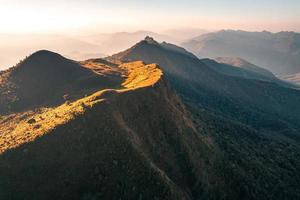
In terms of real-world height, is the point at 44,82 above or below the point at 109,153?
below

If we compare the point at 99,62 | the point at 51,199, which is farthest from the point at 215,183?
the point at 99,62

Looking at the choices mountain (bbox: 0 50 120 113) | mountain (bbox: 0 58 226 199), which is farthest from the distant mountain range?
mountain (bbox: 0 50 120 113)

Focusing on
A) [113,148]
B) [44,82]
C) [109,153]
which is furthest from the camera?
[44,82]

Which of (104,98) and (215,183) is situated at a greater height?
(104,98)

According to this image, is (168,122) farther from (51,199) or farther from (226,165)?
(51,199)

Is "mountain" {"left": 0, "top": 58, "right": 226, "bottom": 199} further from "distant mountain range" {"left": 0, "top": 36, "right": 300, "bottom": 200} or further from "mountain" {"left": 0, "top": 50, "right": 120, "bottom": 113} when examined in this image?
"mountain" {"left": 0, "top": 50, "right": 120, "bottom": 113}

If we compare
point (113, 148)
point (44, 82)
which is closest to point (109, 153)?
point (113, 148)

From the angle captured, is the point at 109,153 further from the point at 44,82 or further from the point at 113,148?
the point at 44,82

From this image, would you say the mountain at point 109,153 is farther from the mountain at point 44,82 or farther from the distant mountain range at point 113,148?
the mountain at point 44,82

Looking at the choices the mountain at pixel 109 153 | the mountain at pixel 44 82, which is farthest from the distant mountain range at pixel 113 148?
the mountain at pixel 44 82
